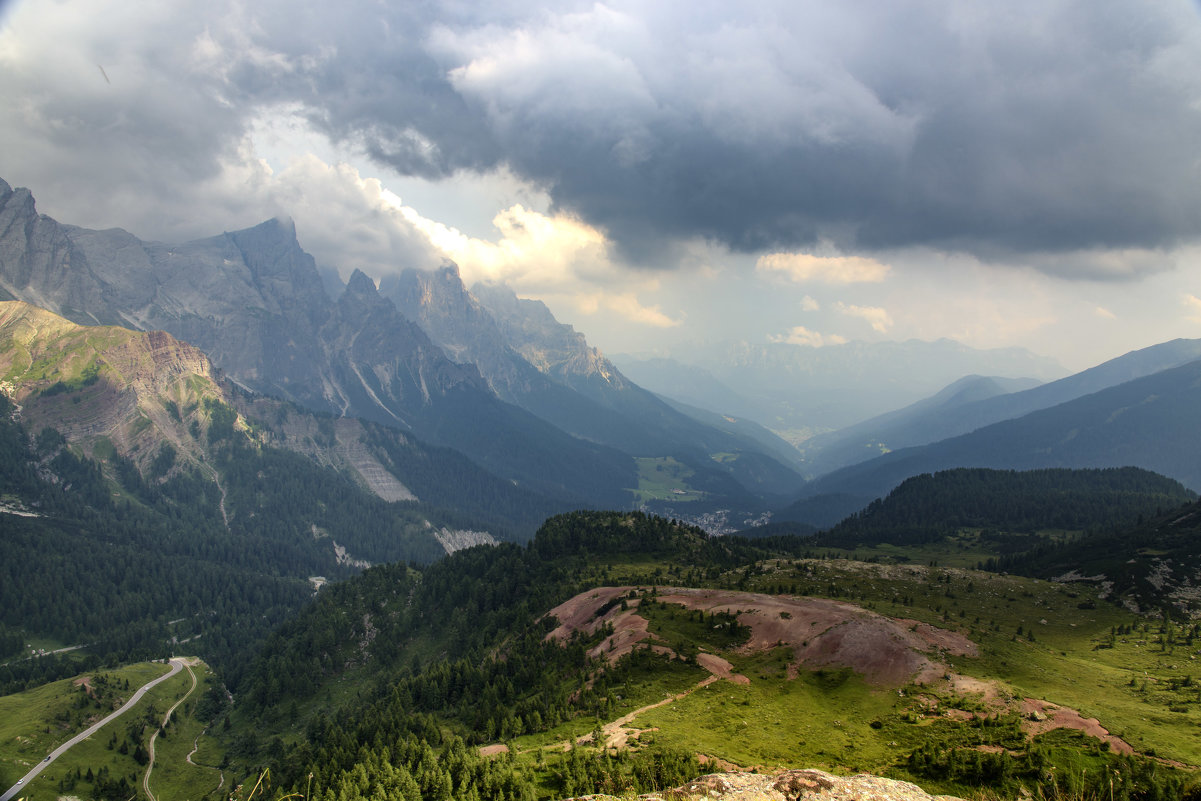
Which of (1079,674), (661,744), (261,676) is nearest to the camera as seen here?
(661,744)

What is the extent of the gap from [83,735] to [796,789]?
539 ft

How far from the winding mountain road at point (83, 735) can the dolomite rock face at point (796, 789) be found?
130020mm

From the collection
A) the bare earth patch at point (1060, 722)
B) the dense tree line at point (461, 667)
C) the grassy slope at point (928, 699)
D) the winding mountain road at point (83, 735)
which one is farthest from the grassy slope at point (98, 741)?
the bare earth patch at point (1060, 722)

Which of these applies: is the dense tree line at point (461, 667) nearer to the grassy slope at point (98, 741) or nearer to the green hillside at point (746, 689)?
the green hillside at point (746, 689)

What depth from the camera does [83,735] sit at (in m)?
132

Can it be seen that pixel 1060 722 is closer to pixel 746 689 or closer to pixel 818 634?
pixel 746 689

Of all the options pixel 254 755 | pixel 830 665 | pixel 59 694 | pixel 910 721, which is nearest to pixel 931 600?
pixel 830 665

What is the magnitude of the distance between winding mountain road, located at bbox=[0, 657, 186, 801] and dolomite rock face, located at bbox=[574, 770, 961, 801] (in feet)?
427

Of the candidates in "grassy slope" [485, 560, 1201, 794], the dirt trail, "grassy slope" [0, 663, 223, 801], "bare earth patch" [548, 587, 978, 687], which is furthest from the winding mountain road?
"grassy slope" [485, 560, 1201, 794]

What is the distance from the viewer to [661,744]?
5516 cm

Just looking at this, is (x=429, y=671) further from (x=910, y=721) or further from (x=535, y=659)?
(x=910, y=721)

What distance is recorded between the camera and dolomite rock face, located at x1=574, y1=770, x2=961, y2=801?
40.2m

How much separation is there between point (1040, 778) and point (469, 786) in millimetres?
43853

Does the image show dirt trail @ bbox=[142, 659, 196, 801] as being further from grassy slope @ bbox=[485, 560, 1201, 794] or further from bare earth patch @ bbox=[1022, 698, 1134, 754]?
bare earth patch @ bbox=[1022, 698, 1134, 754]
